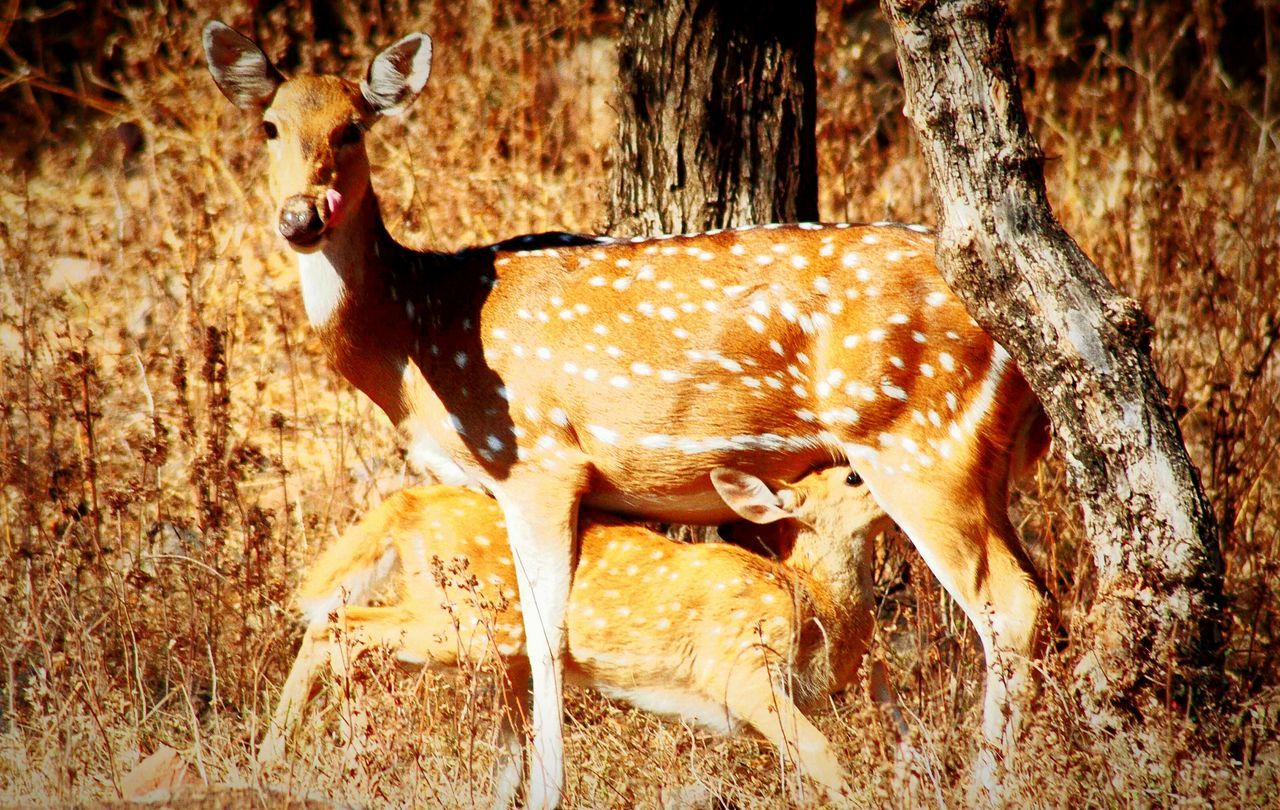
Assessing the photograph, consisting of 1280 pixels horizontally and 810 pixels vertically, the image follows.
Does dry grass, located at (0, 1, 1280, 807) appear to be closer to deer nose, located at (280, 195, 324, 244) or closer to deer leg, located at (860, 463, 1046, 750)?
deer leg, located at (860, 463, 1046, 750)

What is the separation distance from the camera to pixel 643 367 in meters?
4.49

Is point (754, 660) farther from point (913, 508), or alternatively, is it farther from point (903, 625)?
point (903, 625)

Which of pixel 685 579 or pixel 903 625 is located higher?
pixel 685 579

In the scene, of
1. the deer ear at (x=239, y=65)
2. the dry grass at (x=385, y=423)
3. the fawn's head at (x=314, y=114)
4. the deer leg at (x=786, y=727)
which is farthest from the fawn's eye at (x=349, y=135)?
the deer leg at (x=786, y=727)

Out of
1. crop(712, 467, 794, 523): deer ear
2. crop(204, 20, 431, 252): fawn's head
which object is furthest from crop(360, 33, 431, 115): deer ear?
crop(712, 467, 794, 523): deer ear

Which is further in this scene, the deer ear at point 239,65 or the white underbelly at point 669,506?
the white underbelly at point 669,506

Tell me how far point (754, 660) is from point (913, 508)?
0.70 m

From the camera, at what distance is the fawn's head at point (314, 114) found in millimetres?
4289

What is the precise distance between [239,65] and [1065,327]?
2679mm

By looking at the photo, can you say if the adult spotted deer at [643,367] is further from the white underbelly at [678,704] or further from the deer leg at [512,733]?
the white underbelly at [678,704]

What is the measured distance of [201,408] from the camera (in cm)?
675

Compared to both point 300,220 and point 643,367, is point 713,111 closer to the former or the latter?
point 643,367

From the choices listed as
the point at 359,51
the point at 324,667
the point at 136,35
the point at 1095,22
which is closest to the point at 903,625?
the point at 324,667

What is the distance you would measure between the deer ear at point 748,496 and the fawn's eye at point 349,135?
5.13 ft
